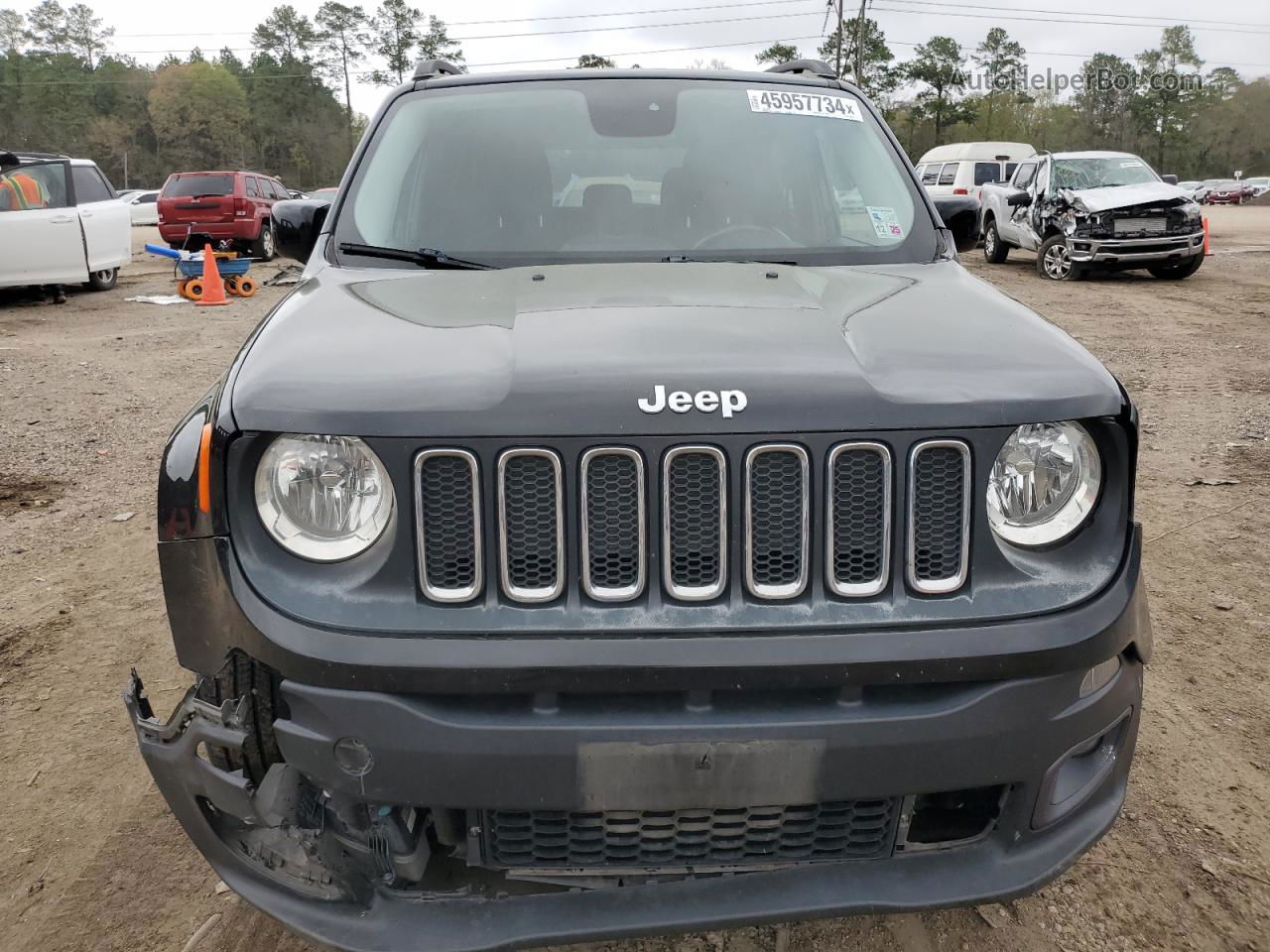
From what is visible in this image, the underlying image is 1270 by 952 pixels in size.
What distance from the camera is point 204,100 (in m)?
85.2

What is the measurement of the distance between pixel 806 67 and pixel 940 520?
258cm

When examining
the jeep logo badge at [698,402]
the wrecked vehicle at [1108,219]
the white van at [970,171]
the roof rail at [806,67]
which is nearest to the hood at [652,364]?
the jeep logo badge at [698,402]

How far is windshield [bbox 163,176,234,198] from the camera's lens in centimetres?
1917

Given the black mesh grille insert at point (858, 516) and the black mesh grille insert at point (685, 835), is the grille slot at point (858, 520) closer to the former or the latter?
the black mesh grille insert at point (858, 516)

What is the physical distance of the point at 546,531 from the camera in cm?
170

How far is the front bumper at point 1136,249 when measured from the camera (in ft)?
→ 47.6

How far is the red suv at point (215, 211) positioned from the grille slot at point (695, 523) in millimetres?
18658

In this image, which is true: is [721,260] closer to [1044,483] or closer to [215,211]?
[1044,483]

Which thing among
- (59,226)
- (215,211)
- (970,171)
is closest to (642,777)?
(59,226)

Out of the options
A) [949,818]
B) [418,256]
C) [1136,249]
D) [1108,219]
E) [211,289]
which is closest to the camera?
[949,818]

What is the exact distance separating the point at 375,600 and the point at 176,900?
3.92 feet

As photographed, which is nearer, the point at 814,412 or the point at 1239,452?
the point at 814,412

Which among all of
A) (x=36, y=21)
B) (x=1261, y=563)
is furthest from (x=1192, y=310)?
(x=36, y=21)

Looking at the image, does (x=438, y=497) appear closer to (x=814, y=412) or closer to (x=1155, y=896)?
(x=814, y=412)
